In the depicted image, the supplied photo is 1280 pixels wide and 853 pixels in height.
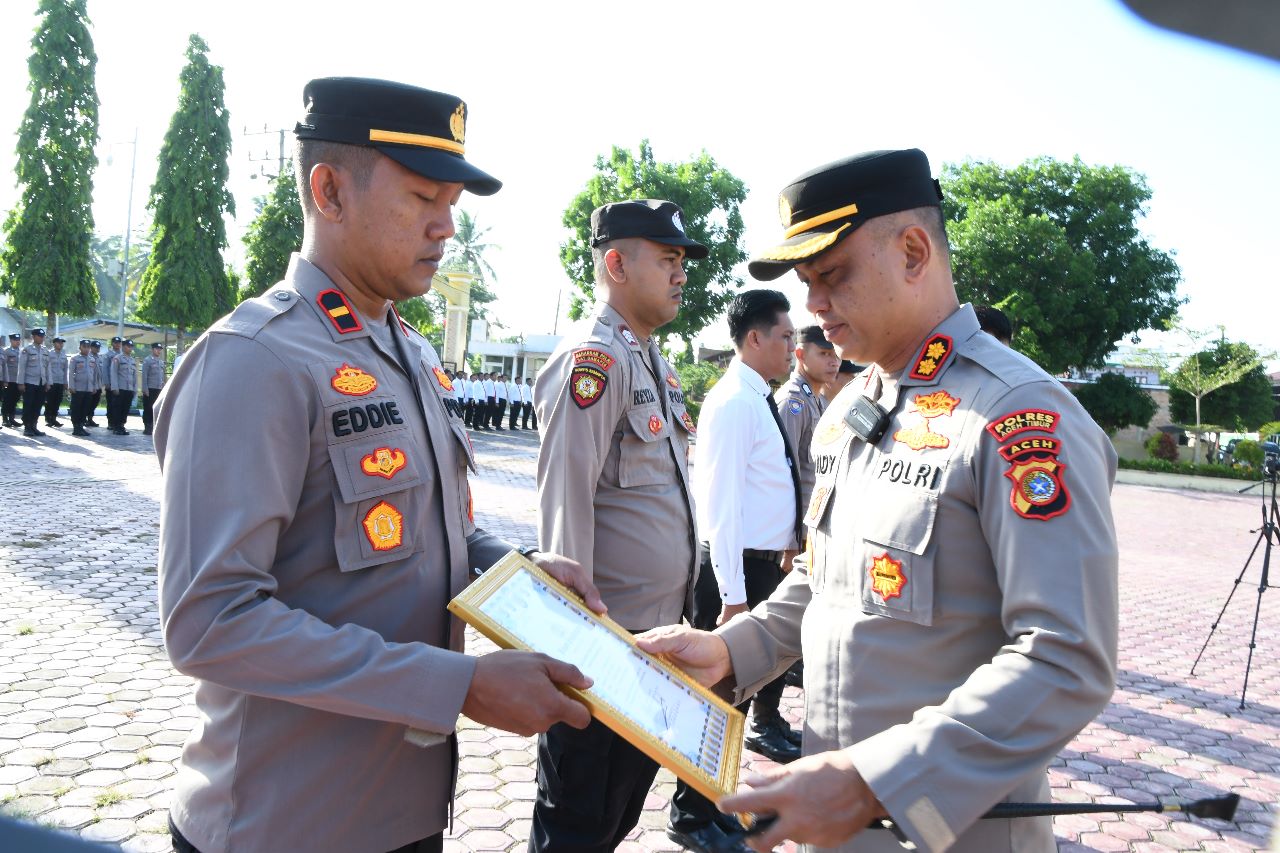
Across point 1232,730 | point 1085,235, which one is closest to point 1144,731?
point 1232,730

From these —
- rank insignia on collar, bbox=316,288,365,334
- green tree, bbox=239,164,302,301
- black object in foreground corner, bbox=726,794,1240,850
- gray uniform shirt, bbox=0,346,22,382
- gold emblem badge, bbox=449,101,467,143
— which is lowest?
black object in foreground corner, bbox=726,794,1240,850

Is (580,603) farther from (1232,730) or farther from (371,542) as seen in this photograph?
(1232,730)

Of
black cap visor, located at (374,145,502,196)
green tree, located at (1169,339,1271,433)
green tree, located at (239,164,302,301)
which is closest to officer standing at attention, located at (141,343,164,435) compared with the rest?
green tree, located at (239,164,302,301)

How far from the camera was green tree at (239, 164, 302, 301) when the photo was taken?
105 ft

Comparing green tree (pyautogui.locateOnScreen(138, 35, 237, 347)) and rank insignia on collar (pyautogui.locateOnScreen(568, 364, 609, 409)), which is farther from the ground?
green tree (pyautogui.locateOnScreen(138, 35, 237, 347))

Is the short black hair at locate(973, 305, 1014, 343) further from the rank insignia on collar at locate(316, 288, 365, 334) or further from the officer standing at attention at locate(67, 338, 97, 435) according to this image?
the officer standing at attention at locate(67, 338, 97, 435)

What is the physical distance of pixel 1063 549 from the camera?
60.4 inches

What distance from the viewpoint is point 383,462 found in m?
1.85

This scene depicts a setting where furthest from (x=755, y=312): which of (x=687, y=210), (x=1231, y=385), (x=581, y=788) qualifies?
(x=1231, y=385)

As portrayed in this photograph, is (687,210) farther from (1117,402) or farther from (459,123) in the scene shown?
(459,123)

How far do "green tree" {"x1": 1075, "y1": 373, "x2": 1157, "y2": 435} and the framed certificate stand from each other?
3471 cm

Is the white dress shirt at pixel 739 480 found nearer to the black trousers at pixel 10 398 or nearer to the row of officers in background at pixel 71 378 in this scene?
the row of officers in background at pixel 71 378

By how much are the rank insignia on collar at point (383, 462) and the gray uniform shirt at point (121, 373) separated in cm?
2200

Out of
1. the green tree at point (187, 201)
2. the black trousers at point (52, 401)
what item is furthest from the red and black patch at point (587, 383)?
the green tree at point (187, 201)
